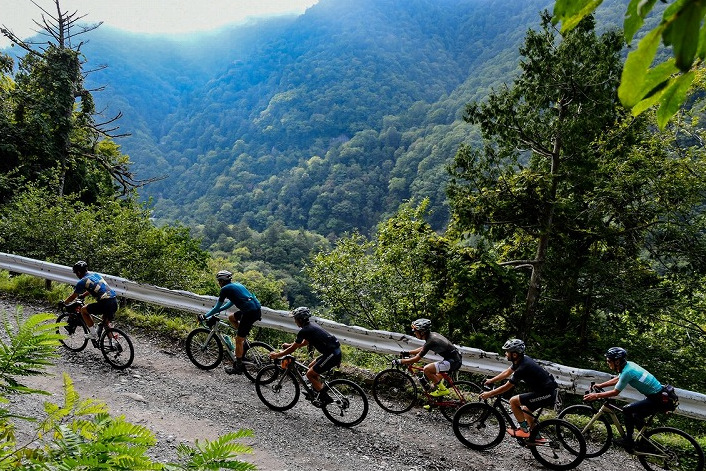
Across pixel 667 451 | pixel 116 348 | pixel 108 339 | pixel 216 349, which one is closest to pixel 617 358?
pixel 667 451

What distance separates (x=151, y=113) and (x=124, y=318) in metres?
213

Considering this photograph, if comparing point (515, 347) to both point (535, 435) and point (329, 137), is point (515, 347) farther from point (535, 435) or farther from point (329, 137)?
point (329, 137)

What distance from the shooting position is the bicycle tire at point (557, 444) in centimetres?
614

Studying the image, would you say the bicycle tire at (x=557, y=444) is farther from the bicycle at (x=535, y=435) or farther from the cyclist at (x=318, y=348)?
the cyclist at (x=318, y=348)

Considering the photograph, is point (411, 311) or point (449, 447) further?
point (411, 311)

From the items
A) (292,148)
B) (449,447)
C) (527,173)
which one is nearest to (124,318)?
(449,447)

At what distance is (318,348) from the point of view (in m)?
7.12

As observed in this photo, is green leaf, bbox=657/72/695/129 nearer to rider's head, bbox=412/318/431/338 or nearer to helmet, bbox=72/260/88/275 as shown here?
rider's head, bbox=412/318/431/338

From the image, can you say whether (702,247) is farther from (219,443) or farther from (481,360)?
(219,443)

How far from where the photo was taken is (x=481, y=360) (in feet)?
26.2

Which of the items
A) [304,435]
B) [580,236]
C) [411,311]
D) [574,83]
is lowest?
[304,435]

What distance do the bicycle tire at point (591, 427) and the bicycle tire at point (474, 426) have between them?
3.42 ft

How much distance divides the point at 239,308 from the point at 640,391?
20.6 feet

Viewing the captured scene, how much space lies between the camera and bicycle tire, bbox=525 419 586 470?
6.14 metres
